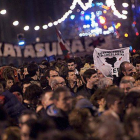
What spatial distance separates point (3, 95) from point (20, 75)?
5.19 metres

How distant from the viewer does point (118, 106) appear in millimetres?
6301

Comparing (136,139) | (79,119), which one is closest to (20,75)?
(79,119)

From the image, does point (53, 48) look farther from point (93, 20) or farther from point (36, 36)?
point (93, 20)

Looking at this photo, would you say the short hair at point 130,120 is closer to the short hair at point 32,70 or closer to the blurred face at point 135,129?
the blurred face at point 135,129

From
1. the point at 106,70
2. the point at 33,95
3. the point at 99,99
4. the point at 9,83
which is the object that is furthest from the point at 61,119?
the point at 106,70

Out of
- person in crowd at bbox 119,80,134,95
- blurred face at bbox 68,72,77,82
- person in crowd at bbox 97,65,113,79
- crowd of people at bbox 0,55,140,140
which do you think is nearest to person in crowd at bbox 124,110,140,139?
crowd of people at bbox 0,55,140,140

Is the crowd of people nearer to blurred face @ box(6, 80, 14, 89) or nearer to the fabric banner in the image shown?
blurred face @ box(6, 80, 14, 89)

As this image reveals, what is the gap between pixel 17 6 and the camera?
28.5m

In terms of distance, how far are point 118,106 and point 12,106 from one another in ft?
7.70

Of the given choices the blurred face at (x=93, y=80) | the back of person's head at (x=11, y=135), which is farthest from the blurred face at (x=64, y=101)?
the blurred face at (x=93, y=80)

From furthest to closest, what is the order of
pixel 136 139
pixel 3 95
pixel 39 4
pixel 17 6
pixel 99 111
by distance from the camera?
pixel 39 4 < pixel 17 6 < pixel 3 95 < pixel 99 111 < pixel 136 139

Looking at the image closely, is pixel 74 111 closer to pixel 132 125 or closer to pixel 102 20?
pixel 132 125

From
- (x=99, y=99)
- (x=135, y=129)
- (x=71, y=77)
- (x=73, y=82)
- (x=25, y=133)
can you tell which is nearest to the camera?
(x=135, y=129)

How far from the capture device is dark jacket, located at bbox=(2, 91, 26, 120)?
25.7ft
